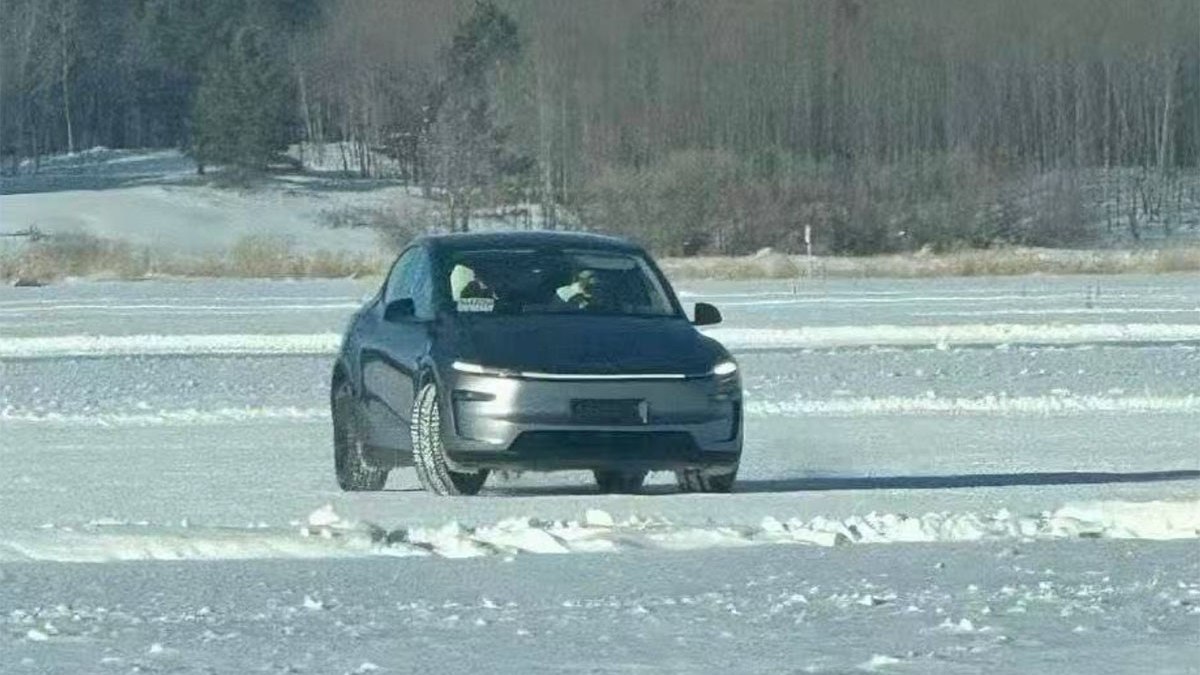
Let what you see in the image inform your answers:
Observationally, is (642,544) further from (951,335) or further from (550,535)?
(951,335)

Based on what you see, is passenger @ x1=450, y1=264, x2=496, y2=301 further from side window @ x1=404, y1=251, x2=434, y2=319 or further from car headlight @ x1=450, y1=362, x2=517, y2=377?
car headlight @ x1=450, y1=362, x2=517, y2=377

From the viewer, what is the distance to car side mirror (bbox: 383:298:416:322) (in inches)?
557

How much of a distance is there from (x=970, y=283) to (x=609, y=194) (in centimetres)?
2359

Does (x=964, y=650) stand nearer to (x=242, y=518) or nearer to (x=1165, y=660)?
(x=1165, y=660)

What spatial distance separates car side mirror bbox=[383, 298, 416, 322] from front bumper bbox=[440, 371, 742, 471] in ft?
3.81

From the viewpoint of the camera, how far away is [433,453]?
43.3ft

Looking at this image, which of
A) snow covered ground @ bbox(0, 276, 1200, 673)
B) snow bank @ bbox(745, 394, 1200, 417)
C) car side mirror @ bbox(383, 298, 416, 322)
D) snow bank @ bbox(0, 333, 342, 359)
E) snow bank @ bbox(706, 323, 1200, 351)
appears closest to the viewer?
snow covered ground @ bbox(0, 276, 1200, 673)

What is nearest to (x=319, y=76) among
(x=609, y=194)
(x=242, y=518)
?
(x=609, y=194)

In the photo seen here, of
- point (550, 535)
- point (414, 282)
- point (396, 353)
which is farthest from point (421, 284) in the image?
point (550, 535)

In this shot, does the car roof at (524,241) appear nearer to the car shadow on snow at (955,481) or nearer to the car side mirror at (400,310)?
the car side mirror at (400,310)

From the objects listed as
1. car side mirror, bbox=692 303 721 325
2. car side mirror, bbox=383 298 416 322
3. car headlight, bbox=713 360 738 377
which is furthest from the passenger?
car headlight, bbox=713 360 738 377

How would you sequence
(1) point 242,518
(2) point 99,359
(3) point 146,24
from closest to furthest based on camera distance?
1. (1) point 242,518
2. (2) point 99,359
3. (3) point 146,24

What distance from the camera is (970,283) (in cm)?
5328

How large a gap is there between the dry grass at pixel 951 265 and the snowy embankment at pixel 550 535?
150 feet
